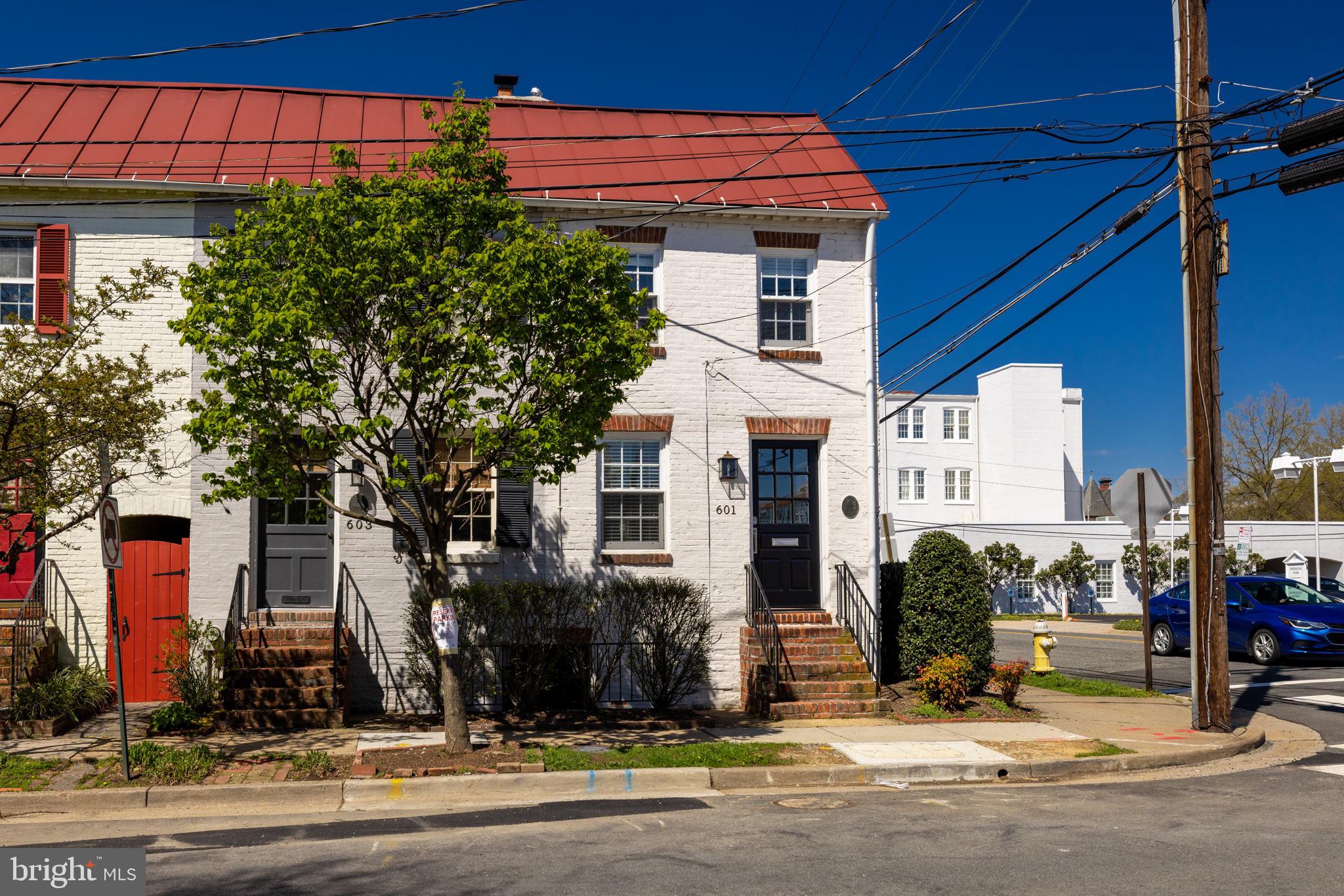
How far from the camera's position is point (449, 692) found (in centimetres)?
1078

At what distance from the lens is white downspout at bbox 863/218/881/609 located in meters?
14.9

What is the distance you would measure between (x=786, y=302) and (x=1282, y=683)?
1012 cm

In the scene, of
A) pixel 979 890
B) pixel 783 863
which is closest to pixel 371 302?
pixel 783 863

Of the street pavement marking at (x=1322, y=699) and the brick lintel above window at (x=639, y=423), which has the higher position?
the brick lintel above window at (x=639, y=423)

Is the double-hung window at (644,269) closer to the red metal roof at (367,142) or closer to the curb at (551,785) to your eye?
the red metal roof at (367,142)

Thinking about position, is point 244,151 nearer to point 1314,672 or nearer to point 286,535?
point 286,535

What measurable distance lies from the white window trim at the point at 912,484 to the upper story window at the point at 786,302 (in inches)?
1451

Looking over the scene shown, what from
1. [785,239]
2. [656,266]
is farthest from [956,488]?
[656,266]

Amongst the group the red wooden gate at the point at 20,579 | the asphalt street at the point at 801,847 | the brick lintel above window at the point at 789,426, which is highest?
the brick lintel above window at the point at 789,426

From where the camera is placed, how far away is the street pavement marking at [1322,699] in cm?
1513

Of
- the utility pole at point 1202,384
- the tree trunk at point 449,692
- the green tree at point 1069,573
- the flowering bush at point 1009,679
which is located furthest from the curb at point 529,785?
the green tree at point 1069,573

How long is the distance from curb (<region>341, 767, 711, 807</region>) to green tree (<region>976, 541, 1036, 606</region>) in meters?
33.6

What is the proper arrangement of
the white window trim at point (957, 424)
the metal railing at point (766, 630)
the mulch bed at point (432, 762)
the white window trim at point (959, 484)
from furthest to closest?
the white window trim at point (957, 424) → the white window trim at point (959, 484) → the metal railing at point (766, 630) → the mulch bed at point (432, 762)

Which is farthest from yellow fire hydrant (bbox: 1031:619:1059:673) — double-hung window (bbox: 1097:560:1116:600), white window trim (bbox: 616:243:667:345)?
double-hung window (bbox: 1097:560:1116:600)
